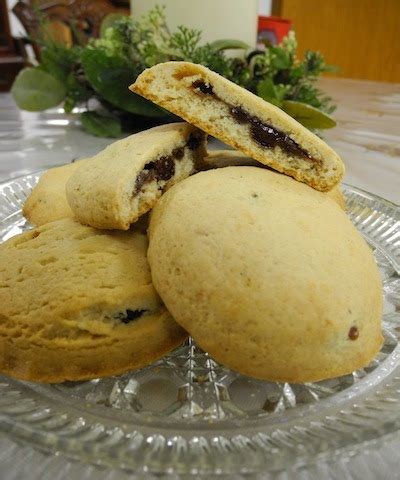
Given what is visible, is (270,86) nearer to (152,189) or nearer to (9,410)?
(152,189)

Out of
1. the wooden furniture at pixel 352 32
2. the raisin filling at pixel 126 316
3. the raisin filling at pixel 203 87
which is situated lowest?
the wooden furniture at pixel 352 32

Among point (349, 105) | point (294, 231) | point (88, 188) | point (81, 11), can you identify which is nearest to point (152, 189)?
point (88, 188)

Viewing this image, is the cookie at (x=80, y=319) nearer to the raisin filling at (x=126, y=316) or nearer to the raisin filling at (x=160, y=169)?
the raisin filling at (x=126, y=316)

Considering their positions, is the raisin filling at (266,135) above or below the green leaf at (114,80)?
above

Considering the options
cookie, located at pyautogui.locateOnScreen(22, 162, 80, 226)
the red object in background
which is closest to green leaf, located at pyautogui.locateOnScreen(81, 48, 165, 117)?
cookie, located at pyautogui.locateOnScreen(22, 162, 80, 226)

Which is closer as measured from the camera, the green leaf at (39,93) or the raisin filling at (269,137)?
the raisin filling at (269,137)

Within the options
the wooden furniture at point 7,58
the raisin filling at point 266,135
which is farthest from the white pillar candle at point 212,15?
the wooden furniture at point 7,58
